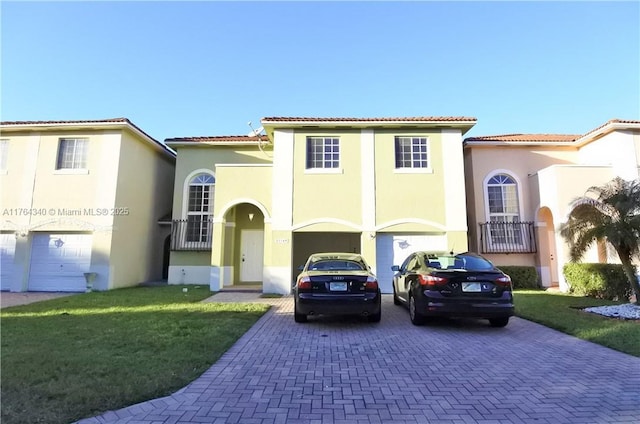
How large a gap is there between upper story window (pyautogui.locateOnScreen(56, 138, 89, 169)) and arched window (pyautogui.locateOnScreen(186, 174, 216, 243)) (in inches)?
172

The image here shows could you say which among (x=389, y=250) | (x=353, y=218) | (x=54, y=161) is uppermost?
(x=54, y=161)

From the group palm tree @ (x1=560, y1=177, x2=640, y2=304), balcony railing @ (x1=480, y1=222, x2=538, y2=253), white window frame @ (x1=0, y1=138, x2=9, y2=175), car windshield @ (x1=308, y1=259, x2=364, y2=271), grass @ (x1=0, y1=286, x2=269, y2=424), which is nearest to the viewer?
grass @ (x1=0, y1=286, x2=269, y2=424)

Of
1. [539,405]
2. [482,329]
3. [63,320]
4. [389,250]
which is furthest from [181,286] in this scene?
[539,405]

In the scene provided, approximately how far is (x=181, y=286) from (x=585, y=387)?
46.4 feet

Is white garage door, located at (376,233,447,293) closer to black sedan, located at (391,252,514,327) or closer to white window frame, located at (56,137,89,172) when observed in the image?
black sedan, located at (391,252,514,327)

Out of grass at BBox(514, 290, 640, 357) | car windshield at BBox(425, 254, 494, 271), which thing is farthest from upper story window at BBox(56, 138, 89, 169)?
grass at BBox(514, 290, 640, 357)

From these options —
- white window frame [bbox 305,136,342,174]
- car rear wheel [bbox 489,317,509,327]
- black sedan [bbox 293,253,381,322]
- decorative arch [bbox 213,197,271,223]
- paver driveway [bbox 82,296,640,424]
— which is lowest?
paver driveway [bbox 82,296,640,424]

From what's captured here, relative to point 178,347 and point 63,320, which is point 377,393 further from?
point 63,320

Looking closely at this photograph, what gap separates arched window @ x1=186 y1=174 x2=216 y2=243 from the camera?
16406 mm

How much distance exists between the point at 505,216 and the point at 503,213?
0.50 ft

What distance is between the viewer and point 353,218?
13.5m

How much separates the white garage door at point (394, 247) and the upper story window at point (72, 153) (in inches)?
497

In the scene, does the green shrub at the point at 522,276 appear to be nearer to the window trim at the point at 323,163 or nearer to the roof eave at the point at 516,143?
the roof eave at the point at 516,143

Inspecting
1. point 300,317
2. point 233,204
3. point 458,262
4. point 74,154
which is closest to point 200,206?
point 233,204
